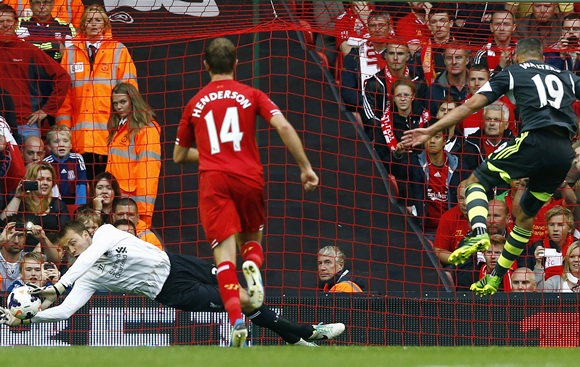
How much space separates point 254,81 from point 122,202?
1.84 m

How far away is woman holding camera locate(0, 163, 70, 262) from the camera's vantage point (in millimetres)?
→ 13328

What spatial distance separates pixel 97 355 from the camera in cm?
898

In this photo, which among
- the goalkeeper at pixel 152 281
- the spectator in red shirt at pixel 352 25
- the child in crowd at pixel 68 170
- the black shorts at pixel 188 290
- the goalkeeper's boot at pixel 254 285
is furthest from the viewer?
the spectator in red shirt at pixel 352 25

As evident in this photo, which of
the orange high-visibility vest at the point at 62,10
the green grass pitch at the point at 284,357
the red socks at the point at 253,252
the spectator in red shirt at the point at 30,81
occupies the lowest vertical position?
the green grass pitch at the point at 284,357

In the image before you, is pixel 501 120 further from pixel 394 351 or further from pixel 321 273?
pixel 394 351

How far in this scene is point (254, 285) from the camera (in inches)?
345

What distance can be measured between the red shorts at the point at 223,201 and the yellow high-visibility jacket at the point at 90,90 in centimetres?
501

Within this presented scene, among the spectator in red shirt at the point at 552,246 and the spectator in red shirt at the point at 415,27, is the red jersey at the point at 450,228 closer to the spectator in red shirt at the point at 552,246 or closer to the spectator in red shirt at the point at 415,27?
the spectator in red shirt at the point at 552,246

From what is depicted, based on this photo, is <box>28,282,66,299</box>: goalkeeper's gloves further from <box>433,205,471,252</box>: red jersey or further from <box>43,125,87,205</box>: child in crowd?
<box>433,205,471,252</box>: red jersey

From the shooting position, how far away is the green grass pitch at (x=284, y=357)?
27.2 ft

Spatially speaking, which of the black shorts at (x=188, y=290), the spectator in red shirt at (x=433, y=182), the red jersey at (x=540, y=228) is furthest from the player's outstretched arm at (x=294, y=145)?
the red jersey at (x=540, y=228)

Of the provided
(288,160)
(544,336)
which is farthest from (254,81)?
(544,336)

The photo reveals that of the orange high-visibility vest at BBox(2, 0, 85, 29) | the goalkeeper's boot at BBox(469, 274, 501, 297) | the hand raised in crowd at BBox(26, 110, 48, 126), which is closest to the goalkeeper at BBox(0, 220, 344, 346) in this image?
the goalkeeper's boot at BBox(469, 274, 501, 297)

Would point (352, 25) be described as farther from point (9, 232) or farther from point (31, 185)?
point (9, 232)
